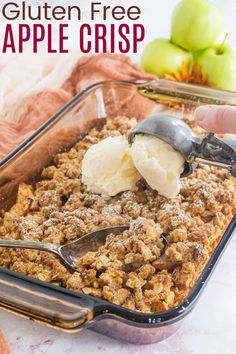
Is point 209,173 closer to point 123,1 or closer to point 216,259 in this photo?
point 216,259

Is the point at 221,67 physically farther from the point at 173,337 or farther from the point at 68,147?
the point at 173,337

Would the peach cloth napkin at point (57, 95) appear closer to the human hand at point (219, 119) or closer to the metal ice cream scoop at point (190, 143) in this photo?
the metal ice cream scoop at point (190, 143)

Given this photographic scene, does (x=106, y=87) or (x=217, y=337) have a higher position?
(x=106, y=87)

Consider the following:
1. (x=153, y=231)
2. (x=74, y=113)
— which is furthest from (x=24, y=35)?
(x=153, y=231)

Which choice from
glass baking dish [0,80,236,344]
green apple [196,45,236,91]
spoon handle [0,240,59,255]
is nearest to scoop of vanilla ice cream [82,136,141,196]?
glass baking dish [0,80,236,344]

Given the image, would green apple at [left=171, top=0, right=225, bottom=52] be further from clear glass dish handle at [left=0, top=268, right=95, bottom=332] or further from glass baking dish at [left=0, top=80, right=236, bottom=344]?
clear glass dish handle at [left=0, top=268, right=95, bottom=332]
